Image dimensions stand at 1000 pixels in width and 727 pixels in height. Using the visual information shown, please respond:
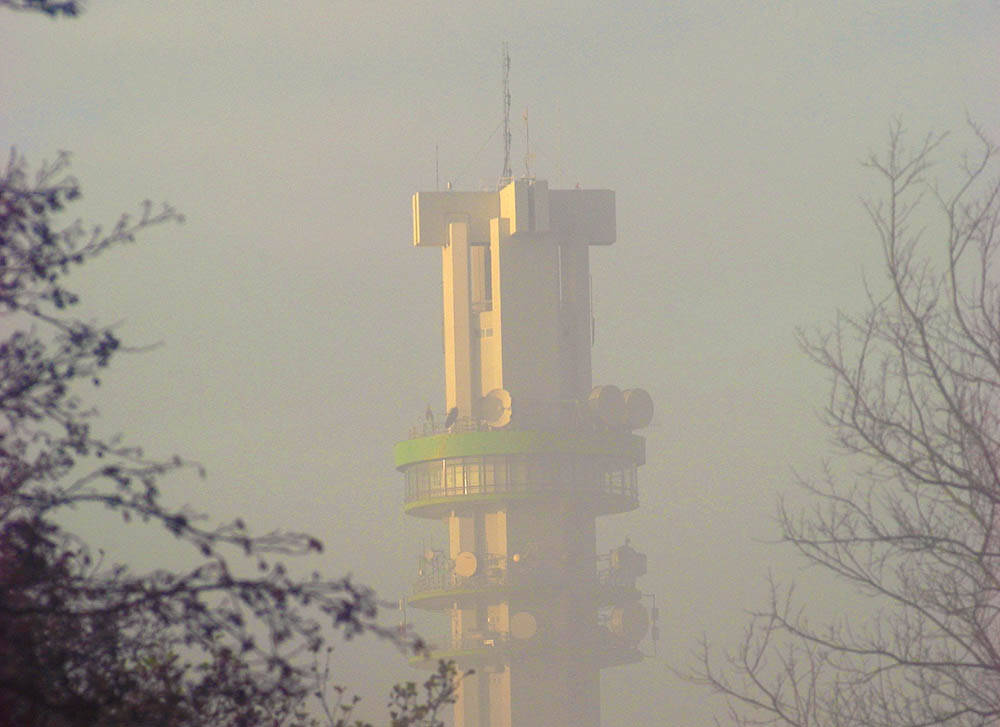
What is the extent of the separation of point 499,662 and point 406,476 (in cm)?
1272

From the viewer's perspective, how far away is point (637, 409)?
10056 cm

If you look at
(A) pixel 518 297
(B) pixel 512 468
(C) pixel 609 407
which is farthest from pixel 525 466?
(A) pixel 518 297

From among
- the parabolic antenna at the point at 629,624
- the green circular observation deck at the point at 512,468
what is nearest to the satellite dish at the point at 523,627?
the parabolic antenna at the point at 629,624

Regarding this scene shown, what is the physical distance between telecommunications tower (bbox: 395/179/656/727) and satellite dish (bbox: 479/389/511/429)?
0.08 m

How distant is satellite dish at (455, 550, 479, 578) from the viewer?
315 ft

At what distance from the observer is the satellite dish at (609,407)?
99.6m

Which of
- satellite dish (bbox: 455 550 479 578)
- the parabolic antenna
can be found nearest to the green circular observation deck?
satellite dish (bbox: 455 550 479 578)

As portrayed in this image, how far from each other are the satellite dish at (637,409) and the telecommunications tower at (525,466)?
0.26ft

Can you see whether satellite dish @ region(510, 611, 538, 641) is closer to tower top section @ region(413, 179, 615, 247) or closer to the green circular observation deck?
the green circular observation deck

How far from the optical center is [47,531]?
9703mm

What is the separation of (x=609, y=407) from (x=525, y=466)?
229 inches

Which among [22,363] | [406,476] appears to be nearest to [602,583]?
[406,476]

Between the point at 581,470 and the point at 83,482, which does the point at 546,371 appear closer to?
the point at 581,470

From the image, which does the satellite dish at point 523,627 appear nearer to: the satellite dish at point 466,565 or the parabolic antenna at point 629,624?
the satellite dish at point 466,565
